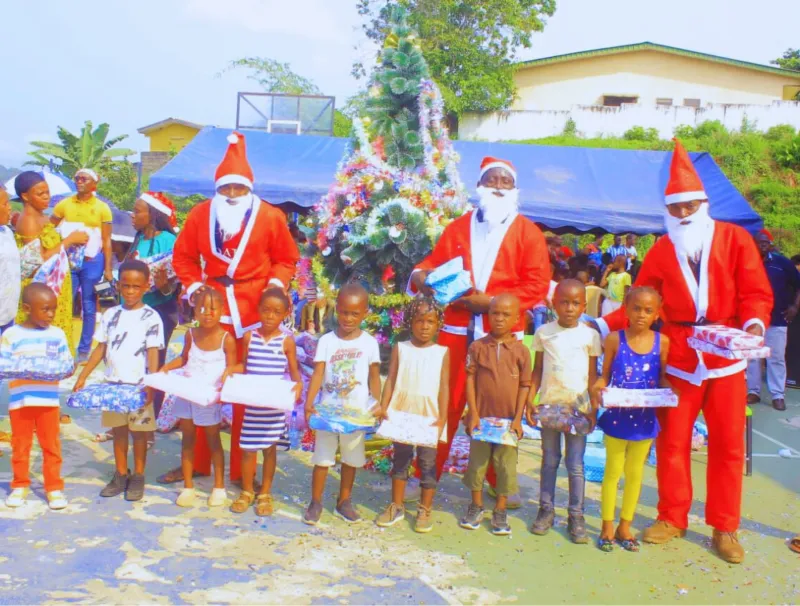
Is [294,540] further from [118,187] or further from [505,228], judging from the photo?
[118,187]

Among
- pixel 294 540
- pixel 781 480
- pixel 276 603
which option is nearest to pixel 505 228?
pixel 294 540

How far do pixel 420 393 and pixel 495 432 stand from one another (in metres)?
0.49

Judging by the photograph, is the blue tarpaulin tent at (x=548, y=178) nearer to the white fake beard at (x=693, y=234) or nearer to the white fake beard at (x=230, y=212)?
the white fake beard at (x=230, y=212)

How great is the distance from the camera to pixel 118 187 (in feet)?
101

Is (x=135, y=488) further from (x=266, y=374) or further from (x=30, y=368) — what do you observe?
(x=266, y=374)

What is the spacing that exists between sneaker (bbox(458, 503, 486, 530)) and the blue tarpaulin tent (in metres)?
6.55

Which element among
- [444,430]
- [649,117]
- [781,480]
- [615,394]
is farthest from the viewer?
[649,117]

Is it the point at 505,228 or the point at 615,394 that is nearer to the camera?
the point at 615,394

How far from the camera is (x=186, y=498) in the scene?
4453mm

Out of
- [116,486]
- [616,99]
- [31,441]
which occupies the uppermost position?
[616,99]

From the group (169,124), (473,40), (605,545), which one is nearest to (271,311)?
(605,545)

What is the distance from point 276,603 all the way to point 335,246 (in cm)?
333

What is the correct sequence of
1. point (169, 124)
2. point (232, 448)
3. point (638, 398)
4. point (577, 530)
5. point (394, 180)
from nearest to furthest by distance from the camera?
1. point (638, 398)
2. point (577, 530)
3. point (232, 448)
4. point (394, 180)
5. point (169, 124)

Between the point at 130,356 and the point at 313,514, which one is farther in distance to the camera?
the point at 130,356
